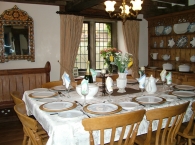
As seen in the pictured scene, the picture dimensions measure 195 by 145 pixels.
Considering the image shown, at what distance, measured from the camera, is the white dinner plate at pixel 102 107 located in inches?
78.5

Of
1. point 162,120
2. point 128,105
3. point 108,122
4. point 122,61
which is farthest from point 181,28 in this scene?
point 108,122

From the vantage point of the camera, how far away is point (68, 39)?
4656 millimetres

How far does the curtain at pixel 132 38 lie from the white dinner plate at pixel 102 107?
352cm

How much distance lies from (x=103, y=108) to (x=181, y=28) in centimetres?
383

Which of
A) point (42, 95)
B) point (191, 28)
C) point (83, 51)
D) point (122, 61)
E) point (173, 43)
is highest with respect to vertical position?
point (191, 28)

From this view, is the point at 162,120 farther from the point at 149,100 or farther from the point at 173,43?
the point at 173,43

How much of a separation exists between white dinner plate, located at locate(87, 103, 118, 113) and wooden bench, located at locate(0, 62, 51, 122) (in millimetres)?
2611

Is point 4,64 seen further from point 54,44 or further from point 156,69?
point 156,69

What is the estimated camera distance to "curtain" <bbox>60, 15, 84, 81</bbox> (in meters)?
4.64

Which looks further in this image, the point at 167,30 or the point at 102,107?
the point at 167,30

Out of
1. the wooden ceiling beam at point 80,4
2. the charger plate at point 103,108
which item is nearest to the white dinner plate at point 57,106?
the charger plate at point 103,108

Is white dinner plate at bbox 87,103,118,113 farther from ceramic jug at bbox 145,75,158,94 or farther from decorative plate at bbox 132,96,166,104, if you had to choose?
ceramic jug at bbox 145,75,158,94

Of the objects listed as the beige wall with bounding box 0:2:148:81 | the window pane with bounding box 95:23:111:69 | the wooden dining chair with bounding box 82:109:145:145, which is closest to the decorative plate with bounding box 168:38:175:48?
the window pane with bounding box 95:23:111:69

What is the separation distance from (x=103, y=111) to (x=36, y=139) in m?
0.64
